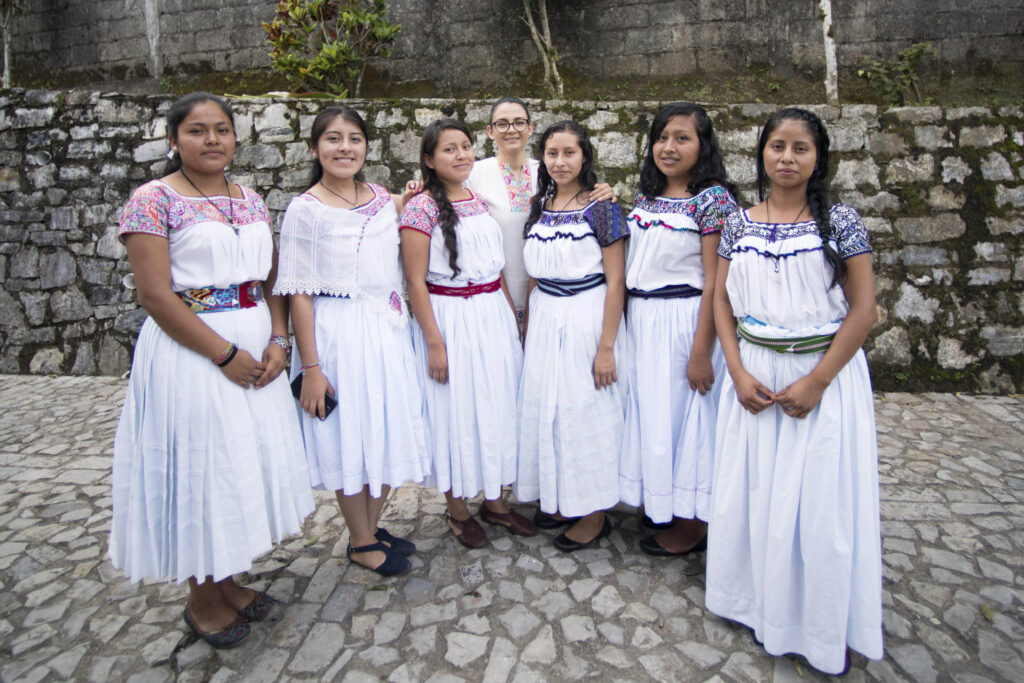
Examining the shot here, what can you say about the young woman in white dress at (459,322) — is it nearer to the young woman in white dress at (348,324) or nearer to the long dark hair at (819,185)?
the young woman in white dress at (348,324)

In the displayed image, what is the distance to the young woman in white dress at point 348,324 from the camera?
2469mm

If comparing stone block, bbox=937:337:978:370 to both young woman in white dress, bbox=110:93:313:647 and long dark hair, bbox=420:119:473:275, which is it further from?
young woman in white dress, bbox=110:93:313:647

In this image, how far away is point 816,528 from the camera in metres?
2.05

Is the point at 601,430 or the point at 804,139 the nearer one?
the point at 804,139

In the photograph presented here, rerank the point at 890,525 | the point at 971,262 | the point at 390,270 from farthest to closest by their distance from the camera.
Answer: the point at 971,262
the point at 890,525
the point at 390,270

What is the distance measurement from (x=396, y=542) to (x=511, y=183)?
5.88ft

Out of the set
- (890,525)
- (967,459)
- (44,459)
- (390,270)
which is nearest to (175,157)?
(390,270)

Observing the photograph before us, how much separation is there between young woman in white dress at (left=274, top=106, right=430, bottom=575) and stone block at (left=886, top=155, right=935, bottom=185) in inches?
166

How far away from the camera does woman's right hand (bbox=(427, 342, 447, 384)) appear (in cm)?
268

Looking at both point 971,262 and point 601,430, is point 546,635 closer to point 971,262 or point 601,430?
point 601,430

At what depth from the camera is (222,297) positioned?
2.25 metres

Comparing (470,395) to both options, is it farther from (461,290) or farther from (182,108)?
Answer: (182,108)

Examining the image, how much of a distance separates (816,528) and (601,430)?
0.92 metres

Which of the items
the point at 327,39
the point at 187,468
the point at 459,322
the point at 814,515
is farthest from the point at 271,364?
the point at 327,39
